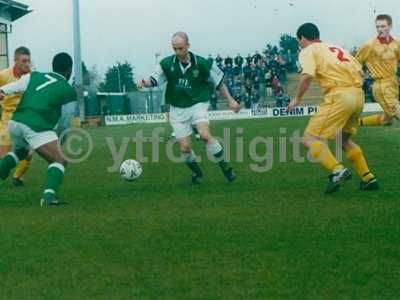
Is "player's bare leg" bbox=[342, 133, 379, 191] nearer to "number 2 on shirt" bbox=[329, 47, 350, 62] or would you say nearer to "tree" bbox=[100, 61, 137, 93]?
"number 2 on shirt" bbox=[329, 47, 350, 62]

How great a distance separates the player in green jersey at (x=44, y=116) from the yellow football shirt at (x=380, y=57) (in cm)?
565

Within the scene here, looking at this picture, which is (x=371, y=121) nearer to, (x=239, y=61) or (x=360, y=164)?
(x=360, y=164)

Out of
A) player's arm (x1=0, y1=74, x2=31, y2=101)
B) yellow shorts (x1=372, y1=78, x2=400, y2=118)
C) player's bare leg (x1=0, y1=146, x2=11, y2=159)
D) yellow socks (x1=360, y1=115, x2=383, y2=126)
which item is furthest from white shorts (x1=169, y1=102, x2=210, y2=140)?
yellow socks (x1=360, y1=115, x2=383, y2=126)

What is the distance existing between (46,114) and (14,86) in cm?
50

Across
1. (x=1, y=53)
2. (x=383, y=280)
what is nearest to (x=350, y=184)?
(x=383, y=280)

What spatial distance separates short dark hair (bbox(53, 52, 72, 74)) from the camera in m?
12.3

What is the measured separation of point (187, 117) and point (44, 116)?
10.2ft

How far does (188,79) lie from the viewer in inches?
572

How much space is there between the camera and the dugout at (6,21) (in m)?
62.4

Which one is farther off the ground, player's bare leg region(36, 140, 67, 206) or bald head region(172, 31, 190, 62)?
bald head region(172, 31, 190, 62)

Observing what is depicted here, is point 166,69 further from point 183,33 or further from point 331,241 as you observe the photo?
point 331,241

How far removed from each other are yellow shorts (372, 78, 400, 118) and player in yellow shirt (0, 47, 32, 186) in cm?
618

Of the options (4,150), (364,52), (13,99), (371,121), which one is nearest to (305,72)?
(364,52)

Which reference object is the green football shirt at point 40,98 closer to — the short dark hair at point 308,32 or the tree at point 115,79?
the short dark hair at point 308,32
